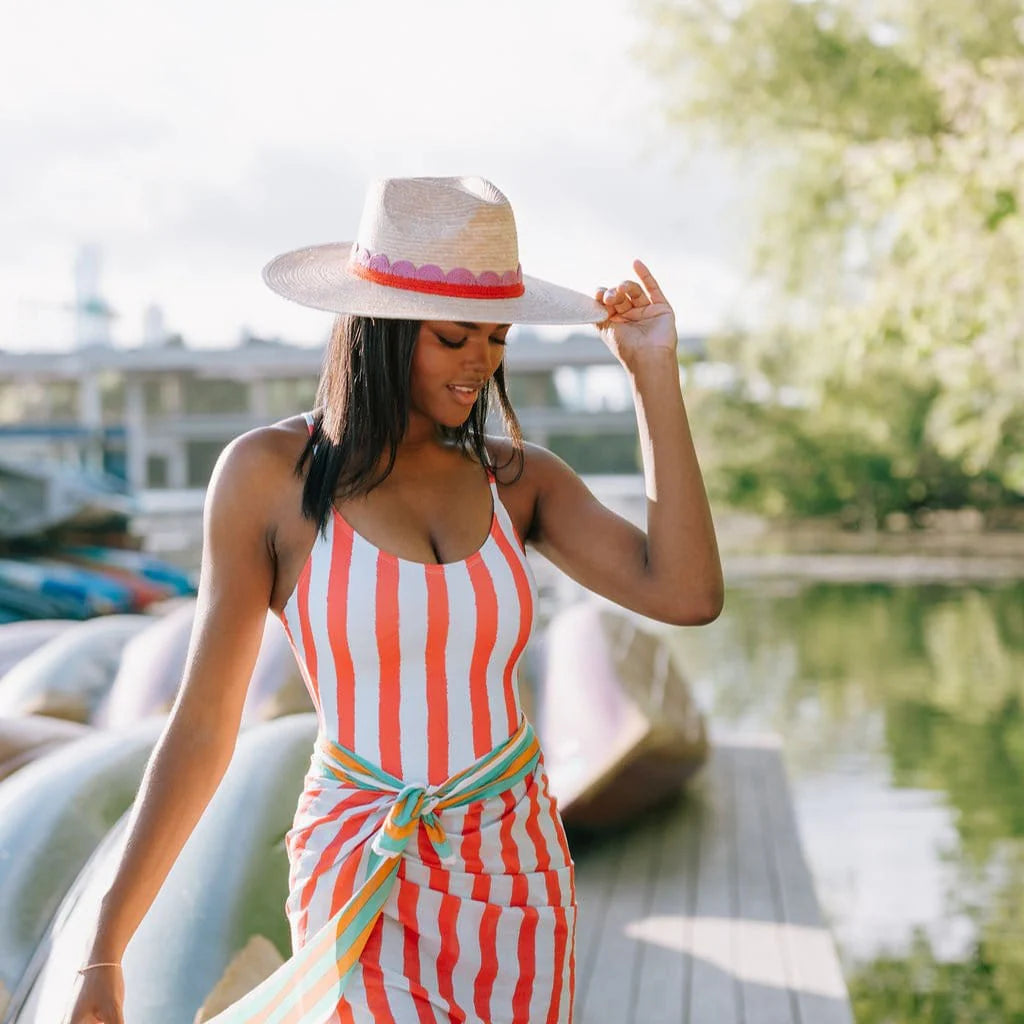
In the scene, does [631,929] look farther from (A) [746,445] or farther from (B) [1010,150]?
(A) [746,445]

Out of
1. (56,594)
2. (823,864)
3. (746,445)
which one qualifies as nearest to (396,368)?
(823,864)

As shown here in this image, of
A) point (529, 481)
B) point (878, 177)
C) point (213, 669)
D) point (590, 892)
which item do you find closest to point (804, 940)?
point (590, 892)

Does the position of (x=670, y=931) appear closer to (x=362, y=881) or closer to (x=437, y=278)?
(x=362, y=881)

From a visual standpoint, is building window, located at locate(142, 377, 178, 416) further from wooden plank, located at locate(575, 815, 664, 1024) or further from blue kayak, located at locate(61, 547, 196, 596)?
wooden plank, located at locate(575, 815, 664, 1024)

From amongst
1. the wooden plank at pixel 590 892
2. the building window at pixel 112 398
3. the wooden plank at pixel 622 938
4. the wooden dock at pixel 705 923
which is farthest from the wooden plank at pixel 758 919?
the building window at pixel 112 398

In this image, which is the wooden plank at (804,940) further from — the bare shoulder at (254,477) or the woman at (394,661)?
the bare shoulder at (254,477)

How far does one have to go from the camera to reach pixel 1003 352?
9.62 meters

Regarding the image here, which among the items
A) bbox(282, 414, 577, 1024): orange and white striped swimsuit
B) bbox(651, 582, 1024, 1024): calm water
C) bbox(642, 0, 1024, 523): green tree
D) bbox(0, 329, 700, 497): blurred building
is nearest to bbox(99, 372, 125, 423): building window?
bbox(0, 329, 700, 497): blurred building

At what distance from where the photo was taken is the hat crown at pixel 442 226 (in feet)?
6.31

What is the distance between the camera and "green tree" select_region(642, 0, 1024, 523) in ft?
28.7

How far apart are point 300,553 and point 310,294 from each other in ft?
1.00

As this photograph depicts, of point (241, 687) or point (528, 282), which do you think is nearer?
point (241, 687)

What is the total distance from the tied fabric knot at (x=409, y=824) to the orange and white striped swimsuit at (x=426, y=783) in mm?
12

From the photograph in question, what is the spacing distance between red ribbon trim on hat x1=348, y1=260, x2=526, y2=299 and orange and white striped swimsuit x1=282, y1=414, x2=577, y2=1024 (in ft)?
0.88
